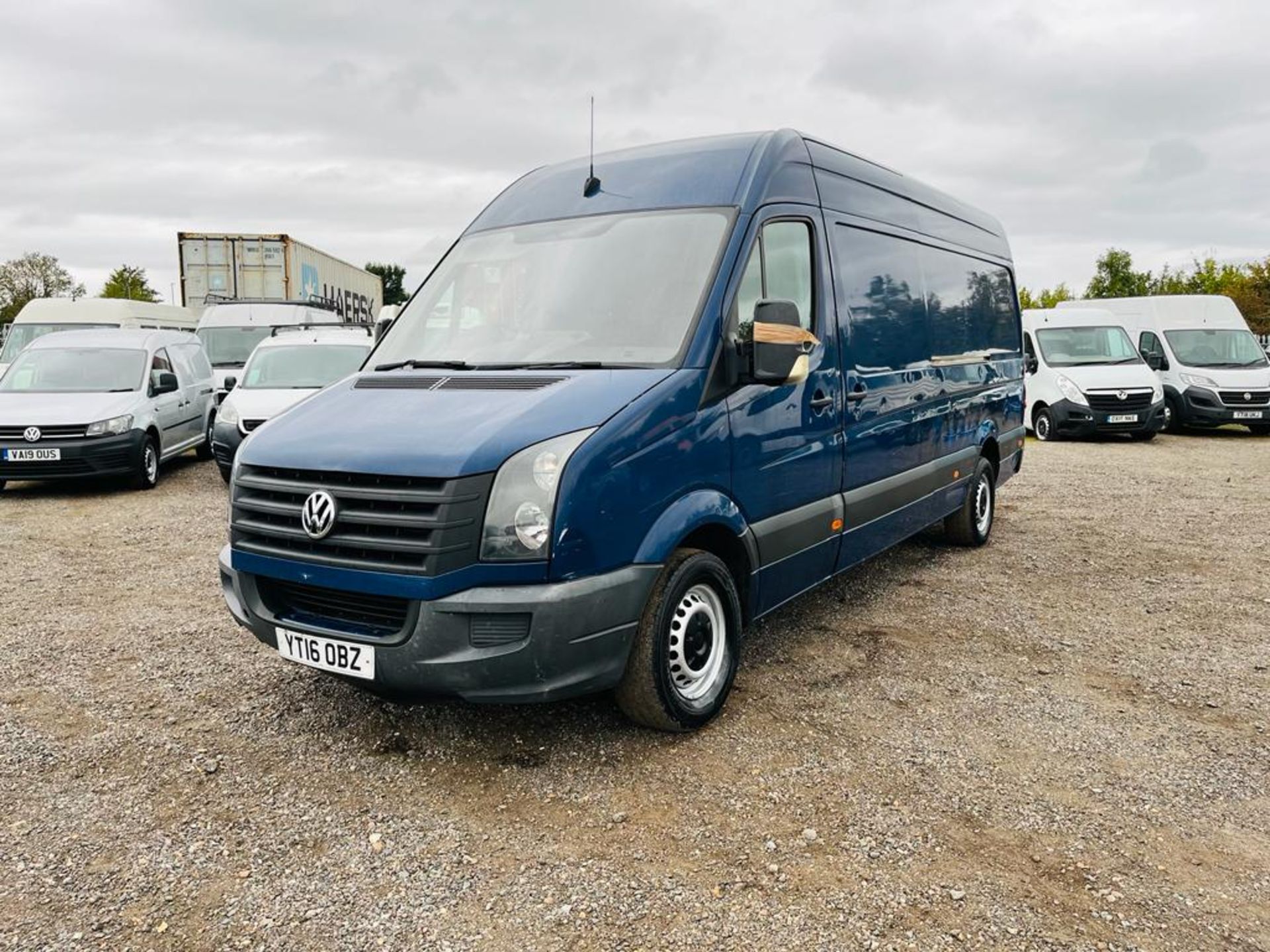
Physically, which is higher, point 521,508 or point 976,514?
point 521,508

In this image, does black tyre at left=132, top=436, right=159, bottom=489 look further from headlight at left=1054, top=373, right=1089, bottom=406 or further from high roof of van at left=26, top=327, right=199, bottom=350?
headlight at left=1054, top=373, right=1089, bottom=406

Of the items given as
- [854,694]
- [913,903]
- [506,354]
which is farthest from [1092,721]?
[506,354]

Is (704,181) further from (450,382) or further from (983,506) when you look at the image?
(983,506)

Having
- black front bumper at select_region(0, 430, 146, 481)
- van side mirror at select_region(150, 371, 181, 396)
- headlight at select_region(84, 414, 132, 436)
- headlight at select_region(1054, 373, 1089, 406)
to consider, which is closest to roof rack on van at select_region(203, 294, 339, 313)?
van side mirror at select_region(150, 371, 181, 396)

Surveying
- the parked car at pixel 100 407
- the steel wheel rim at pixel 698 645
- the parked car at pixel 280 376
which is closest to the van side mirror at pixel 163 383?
the parked car at pixel 100 407

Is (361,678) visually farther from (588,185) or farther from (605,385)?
(588,185)

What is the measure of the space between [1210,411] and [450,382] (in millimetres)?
16867

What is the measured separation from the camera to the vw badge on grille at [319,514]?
11.3 feet

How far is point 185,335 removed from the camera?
13.3 metres

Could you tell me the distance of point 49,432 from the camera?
9.86 metres

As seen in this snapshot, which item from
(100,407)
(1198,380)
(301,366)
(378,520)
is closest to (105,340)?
(100,407)

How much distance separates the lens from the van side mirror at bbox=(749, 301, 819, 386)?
12.6 feet

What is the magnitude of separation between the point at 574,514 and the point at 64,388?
9841mm

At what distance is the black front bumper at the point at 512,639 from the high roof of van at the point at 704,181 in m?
1.83
